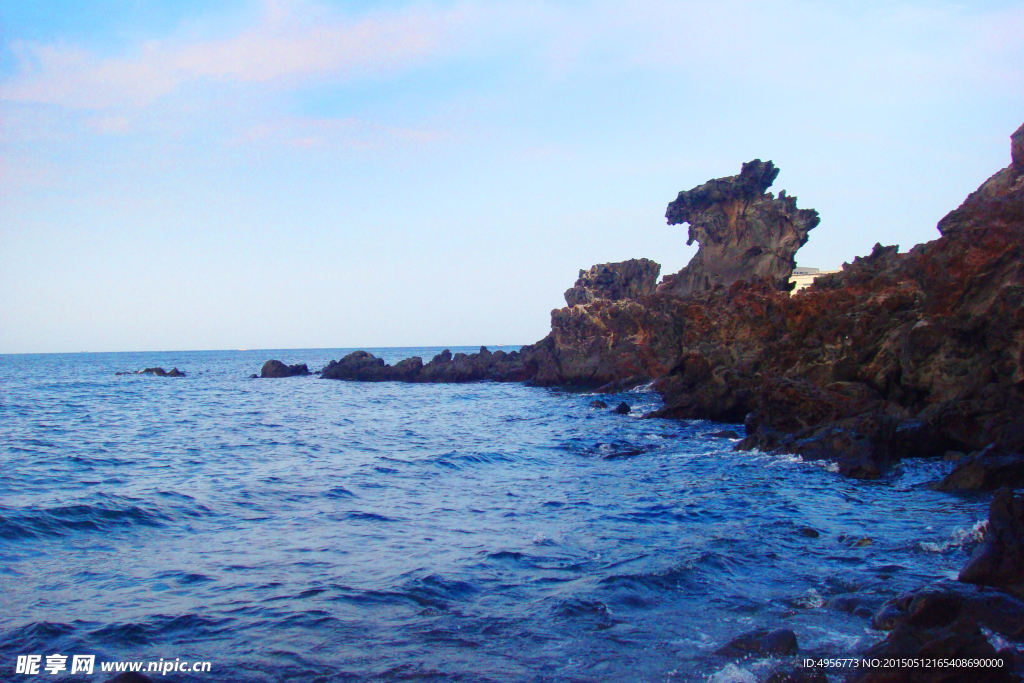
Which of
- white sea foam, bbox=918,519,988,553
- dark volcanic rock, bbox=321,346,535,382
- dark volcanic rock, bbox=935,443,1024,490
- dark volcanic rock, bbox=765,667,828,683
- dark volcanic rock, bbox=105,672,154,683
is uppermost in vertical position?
dark volcanic rock, bbox=321,346,535,382

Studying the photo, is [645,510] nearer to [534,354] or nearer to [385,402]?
[385,402]

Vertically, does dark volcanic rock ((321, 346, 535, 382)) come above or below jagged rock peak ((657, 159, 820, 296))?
below

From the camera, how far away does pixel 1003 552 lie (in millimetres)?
8844

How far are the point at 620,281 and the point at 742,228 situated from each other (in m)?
18.0

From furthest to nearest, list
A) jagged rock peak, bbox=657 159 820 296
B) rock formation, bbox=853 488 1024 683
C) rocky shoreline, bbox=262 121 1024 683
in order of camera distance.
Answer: jagged rock peak, bbox=657 159 820 296 < rocky shoreline, bbox=262 121 1024 683 < rock formation, bbox=853 488 1024 683

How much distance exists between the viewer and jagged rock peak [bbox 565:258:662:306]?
7094 centimetres

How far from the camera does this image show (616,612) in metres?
9.05

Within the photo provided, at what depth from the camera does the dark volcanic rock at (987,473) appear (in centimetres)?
1514

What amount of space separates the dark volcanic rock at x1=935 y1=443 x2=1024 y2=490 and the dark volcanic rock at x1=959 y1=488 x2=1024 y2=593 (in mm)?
7139

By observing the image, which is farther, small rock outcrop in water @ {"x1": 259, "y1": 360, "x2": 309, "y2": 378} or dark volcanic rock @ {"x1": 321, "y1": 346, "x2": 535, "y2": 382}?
small rock outcrop in water @ {"x1": 259, "y1": 360, "x2": 309, "y2": 378}

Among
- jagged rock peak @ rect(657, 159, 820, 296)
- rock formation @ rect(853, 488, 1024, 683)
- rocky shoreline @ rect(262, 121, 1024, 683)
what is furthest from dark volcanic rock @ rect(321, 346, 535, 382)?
rock formation @ rect(853, 488, 1024, 683)

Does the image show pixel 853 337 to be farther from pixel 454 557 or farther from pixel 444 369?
pixel 444 369

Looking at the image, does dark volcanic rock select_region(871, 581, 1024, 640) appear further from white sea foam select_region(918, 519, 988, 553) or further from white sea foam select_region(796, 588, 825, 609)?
white sea foam select_region(918, 519, 988, 553)

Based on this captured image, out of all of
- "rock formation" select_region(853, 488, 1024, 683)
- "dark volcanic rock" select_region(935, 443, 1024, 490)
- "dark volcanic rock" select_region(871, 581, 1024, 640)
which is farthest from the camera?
"dark volcanic rock" select_region(935, 443, 1024, 490)
